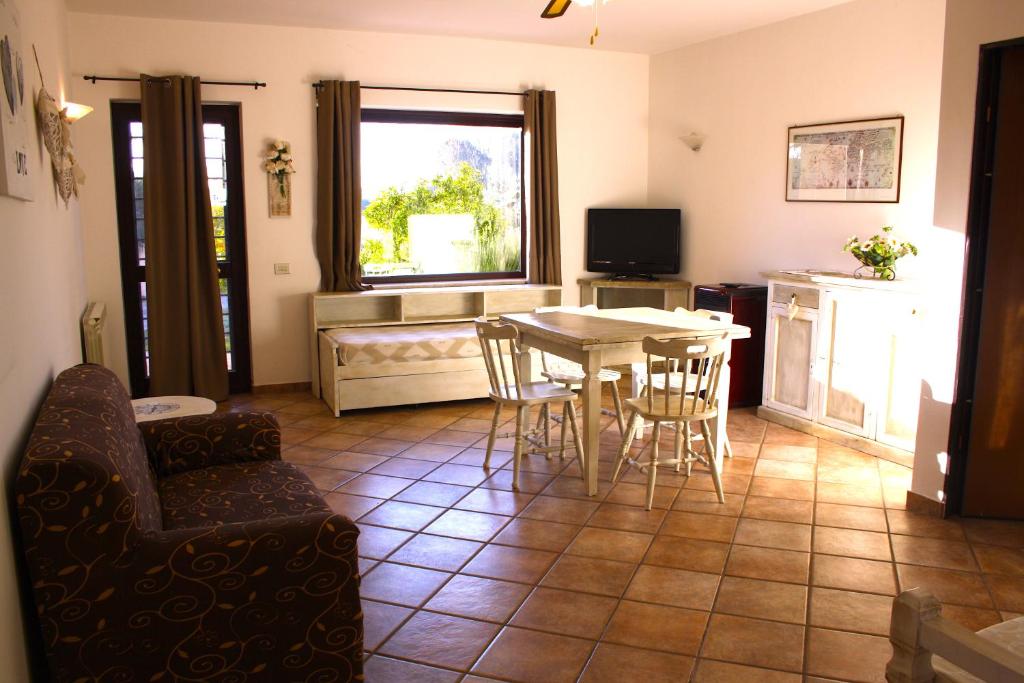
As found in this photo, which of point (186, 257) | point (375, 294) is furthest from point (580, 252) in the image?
point (186, 257)

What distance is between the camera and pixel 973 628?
9.48 feet

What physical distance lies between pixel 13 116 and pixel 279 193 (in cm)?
398

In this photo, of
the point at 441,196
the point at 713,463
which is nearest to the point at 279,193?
the point at 441,196

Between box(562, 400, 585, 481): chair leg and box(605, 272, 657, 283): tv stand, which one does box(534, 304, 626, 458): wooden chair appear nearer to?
box(562, 400, 585, 481): chair leg

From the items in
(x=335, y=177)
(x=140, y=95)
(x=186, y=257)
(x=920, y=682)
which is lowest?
(x=920, y=682)

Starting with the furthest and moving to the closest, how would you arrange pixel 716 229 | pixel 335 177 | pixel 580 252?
1. pixel 580 252
2. pixel 716 229
3. pixel 335 177

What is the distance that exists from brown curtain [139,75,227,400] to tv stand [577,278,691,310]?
10.1 feet

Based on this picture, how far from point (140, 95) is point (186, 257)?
118cm

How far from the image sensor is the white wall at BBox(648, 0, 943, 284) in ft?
16.8

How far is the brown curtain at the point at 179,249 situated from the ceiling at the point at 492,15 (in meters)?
0.56

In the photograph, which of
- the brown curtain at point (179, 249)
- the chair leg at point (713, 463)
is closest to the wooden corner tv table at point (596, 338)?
the chair leg at point (713, 463)

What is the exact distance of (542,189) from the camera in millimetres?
6910

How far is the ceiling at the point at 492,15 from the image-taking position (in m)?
5.50

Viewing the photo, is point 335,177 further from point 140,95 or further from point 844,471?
point 844,471
